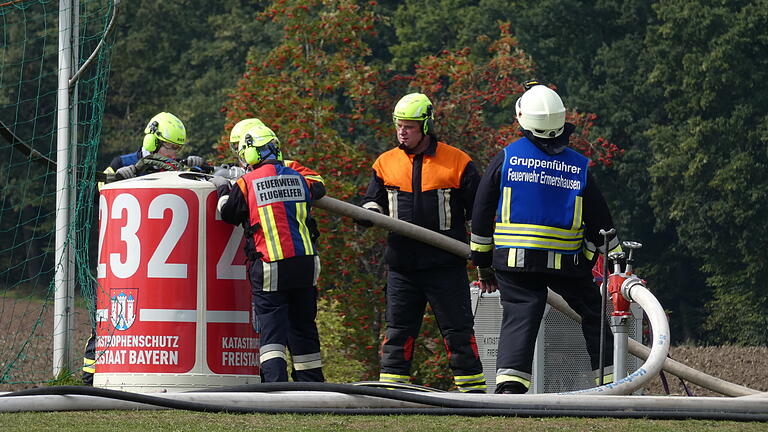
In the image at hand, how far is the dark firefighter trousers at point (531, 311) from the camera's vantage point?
807 cm

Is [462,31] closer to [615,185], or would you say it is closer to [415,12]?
[415,12]

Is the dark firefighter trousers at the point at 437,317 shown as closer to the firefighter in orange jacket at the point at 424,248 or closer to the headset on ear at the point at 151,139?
the firefighter in orange jacket at the point at 424,248

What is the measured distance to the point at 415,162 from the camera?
31.0 ft

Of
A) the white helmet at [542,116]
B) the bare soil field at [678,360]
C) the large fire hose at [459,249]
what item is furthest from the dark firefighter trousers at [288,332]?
→ the bare soil field at [678,360]

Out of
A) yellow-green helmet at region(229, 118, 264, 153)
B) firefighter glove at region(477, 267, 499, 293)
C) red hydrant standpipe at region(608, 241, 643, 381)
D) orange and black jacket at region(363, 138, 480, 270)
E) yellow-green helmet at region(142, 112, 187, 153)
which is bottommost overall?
red hydrant standpipe at region(608, 241, 643, 381)

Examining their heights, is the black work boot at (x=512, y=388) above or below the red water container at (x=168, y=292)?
below

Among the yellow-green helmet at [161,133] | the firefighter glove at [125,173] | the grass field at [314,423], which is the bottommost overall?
the grass field at [314,423]

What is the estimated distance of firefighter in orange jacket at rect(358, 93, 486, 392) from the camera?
9.27 m

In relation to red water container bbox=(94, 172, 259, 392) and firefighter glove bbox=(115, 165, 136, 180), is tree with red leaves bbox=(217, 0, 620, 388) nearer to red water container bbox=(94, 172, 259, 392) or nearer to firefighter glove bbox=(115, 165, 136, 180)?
firefighter glove bbox=(115, 165, 136, 180)

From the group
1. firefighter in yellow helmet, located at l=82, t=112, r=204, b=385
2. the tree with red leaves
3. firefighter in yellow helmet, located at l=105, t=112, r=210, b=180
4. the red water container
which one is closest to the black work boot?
the red water container

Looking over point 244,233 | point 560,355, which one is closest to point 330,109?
point 560,355

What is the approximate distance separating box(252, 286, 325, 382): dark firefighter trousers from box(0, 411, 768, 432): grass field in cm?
188

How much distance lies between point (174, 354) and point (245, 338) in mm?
473

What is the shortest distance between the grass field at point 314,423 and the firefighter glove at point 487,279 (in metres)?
1.74
